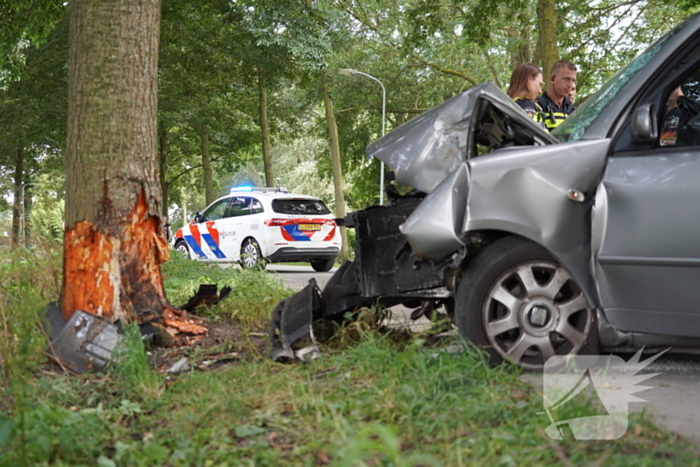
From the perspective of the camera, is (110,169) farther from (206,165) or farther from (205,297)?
(206,165)

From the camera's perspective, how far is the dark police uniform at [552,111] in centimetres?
586

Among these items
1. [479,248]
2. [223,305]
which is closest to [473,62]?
[223,305]

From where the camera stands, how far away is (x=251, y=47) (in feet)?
50.0

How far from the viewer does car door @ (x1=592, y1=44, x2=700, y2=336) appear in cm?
339

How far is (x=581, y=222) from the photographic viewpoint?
143 inches

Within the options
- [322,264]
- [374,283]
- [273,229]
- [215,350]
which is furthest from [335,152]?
[374,283]

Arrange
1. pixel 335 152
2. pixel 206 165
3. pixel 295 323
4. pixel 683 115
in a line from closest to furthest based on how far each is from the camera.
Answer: pixel 683 115 < pixel 295 323 < pixel 335 152 < pixel 206 165

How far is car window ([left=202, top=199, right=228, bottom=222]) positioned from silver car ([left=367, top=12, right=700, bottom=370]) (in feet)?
37.9

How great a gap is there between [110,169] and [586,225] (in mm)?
3041

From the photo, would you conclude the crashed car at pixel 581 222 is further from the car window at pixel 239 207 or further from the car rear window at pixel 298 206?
the car window at pixel 239 207

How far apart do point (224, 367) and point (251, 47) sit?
12039 mm

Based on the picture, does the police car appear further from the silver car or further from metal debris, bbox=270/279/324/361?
the silver car

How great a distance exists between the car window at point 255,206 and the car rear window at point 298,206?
28 centimetres

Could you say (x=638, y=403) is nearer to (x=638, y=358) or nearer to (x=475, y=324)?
(x=475, y=324)
